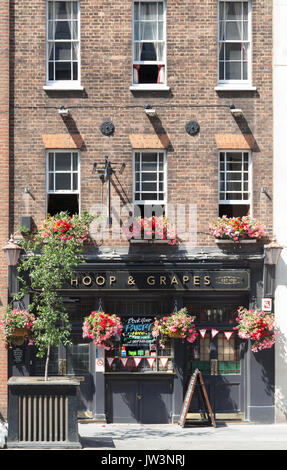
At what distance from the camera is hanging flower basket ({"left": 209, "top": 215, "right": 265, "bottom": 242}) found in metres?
19.0

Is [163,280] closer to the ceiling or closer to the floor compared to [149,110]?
closer to the floor

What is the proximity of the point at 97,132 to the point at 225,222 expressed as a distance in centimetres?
370

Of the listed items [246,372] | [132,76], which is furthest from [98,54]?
[246,372]

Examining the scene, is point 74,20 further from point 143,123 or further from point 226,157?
point 226,157

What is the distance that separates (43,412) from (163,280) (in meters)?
4.99

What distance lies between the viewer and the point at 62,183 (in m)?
19.6

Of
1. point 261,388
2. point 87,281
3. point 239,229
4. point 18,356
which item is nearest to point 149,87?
point 239,229

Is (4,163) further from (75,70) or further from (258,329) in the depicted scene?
(258,329)

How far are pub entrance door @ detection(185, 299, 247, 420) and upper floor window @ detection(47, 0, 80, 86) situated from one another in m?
6.38

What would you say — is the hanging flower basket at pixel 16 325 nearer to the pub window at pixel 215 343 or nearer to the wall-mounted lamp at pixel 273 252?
the pub window at pixel 215 343

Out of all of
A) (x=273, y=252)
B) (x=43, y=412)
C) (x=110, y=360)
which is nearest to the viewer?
(x=43, y=412)

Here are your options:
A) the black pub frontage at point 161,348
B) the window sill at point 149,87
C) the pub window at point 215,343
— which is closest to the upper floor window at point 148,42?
the window sill at point 149,87

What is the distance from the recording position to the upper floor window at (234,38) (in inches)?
781

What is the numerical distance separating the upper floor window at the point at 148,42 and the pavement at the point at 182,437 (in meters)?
8.10
